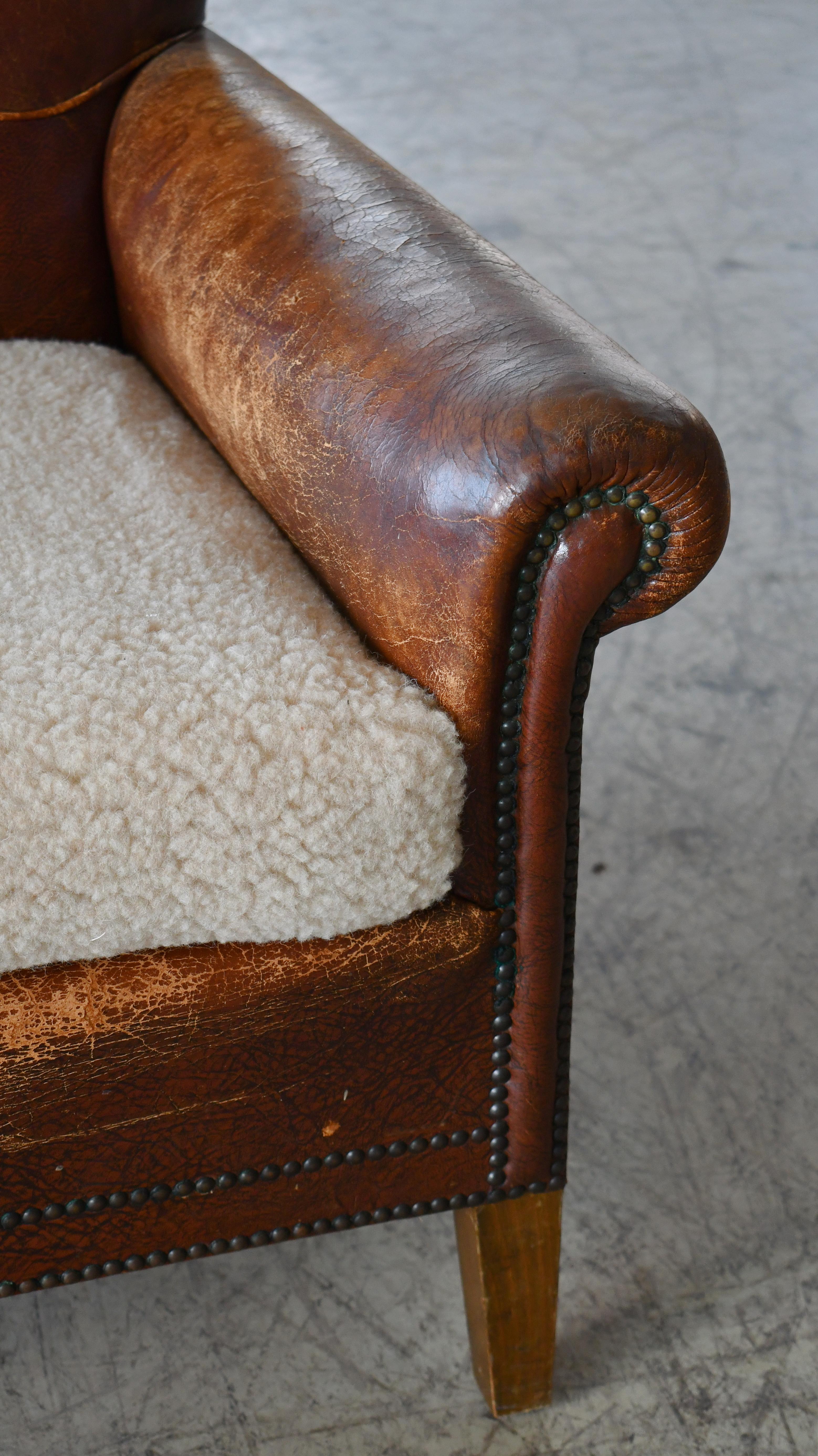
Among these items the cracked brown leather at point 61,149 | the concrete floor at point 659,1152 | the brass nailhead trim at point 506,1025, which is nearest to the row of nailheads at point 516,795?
the brass nailhead trim at point 506,1025

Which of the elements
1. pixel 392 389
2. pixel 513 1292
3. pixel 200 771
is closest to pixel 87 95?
pixel 392 389

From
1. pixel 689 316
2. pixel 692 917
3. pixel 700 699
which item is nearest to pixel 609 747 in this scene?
pixel 700 699

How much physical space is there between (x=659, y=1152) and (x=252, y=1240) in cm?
41

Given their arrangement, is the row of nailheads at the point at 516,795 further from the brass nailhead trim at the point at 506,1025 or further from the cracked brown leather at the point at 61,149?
the cracked brown leather at the point at 61,149

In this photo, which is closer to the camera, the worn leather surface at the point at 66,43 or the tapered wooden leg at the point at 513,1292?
the tapered wooden leg at the point at 513,1292

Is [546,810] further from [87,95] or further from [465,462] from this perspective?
[87,95]

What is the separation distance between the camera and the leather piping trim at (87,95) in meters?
1.03

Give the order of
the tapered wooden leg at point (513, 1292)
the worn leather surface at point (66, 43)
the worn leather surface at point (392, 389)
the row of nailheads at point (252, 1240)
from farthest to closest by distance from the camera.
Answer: the worn leather surface at point (66, 43) → the tapered wooden leg at point (513, 1292) → the row of nailheads at point (252, 1240) → the worn leather surface at point (392, 389)

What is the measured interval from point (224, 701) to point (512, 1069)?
0.28 metres

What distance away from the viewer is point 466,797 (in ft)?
2.28

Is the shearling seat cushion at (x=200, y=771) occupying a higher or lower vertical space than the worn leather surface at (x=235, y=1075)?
higher

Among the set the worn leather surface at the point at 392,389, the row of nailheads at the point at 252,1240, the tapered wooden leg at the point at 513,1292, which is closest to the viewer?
the worn leather surface at the point at 392,389

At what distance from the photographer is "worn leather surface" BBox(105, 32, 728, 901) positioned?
0.61 meters

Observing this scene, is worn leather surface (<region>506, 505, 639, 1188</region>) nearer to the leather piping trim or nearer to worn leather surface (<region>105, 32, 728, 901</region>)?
worn leather surface (<region>105, 32, 728, 901</region>)
